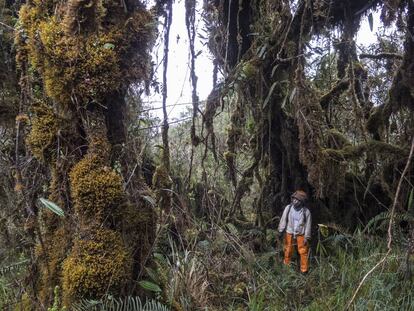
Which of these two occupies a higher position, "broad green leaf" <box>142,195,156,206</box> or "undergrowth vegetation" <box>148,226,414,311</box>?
"broad green leaf" <box>142,195,156,206</box>

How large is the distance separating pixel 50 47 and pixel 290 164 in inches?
201

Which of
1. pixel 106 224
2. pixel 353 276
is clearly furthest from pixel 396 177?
pixel 106 224

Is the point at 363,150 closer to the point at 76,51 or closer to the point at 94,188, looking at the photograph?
the point at 94,188

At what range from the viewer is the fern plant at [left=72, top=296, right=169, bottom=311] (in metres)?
3.36

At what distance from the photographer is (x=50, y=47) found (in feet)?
11.4

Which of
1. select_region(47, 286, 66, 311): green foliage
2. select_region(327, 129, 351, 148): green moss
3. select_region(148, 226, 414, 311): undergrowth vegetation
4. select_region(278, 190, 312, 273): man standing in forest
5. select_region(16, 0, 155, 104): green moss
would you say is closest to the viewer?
select_region(47, 286, 66, 311): green foliage

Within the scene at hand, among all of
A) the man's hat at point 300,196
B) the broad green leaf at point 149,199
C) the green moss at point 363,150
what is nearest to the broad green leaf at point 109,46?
the broad green leaf at point 149,199

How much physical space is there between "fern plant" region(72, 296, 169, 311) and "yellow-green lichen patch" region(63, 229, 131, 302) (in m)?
0.06

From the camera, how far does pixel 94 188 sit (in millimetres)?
3488

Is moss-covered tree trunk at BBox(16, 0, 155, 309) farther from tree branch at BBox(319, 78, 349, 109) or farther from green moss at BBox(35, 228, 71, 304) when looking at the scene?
tree branch at BBox(319, 78, 349, 109)

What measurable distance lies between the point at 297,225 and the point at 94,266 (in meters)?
4.41

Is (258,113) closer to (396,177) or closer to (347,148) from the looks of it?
(347,148)

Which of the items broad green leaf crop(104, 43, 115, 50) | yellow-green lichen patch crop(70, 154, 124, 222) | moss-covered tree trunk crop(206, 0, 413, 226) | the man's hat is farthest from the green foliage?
the man's hat

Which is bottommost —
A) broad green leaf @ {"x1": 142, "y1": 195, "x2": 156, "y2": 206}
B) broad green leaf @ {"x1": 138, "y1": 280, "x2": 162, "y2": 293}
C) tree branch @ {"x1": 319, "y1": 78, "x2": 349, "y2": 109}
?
broad green leaf @ {"x1": 138, "y1": 280, "x2": 162, "y2": 293}
